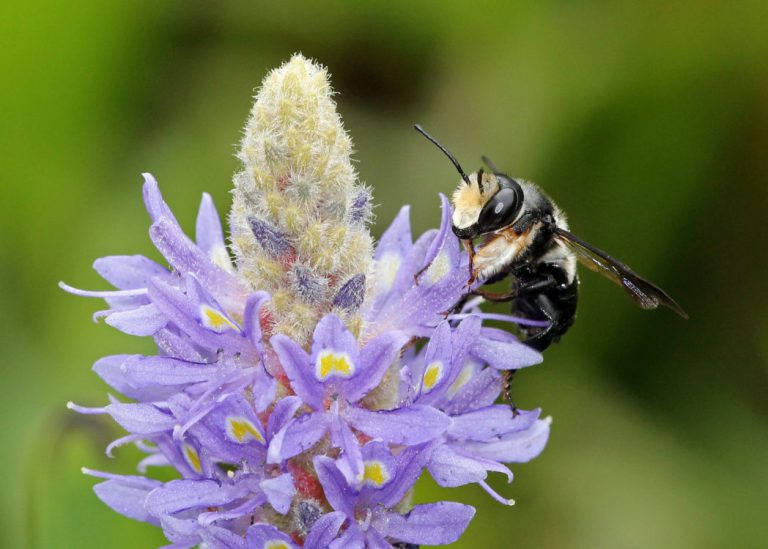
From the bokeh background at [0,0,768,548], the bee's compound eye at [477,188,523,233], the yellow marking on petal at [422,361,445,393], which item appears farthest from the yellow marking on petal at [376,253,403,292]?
the bokeh background at [0,0,768,548]

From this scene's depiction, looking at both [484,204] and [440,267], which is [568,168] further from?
[440,267]

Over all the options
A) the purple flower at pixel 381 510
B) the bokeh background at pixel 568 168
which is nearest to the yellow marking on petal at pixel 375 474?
the purple flower at pixel 381 510

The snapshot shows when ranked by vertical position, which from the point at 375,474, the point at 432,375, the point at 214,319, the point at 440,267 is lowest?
the point at 375,474

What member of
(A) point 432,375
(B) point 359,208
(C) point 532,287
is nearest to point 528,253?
(C) point 532,287

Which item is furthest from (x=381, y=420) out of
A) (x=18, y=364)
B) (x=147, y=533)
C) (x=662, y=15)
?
(x=662, y=15)

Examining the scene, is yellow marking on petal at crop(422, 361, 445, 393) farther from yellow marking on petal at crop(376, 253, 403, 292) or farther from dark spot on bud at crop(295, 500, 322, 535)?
yellow marking on petal at crop(376, 253, 403, 292)
